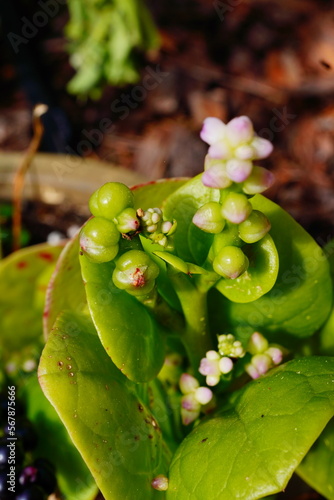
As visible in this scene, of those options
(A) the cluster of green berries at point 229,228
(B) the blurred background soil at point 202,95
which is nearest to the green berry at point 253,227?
(A) the cluster of green berries at point 229,228

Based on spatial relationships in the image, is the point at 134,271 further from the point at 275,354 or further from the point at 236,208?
the point at 275,354

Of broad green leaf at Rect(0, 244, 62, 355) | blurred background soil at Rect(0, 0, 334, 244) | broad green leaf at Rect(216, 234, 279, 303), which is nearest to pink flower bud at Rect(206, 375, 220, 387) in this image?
broad green leaf at Rect(216, 234, 279, 303)

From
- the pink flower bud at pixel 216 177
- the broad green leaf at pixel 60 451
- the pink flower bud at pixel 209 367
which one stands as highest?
the pink flower bud at pixel 216 177

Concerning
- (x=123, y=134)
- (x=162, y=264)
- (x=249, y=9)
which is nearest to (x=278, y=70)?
(x=249, y=9)

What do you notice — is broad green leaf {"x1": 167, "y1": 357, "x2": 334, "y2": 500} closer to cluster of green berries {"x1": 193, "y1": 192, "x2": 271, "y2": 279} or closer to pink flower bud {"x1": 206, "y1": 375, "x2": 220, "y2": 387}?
pink flower bud {"x1": 206, "y1": 375, "x2": 220, "y2": 387}

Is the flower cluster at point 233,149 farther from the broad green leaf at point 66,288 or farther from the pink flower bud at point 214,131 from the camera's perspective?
the broad green leaf at point 66,288

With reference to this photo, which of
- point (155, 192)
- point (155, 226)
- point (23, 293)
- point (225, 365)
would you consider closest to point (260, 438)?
point (225, 365)
